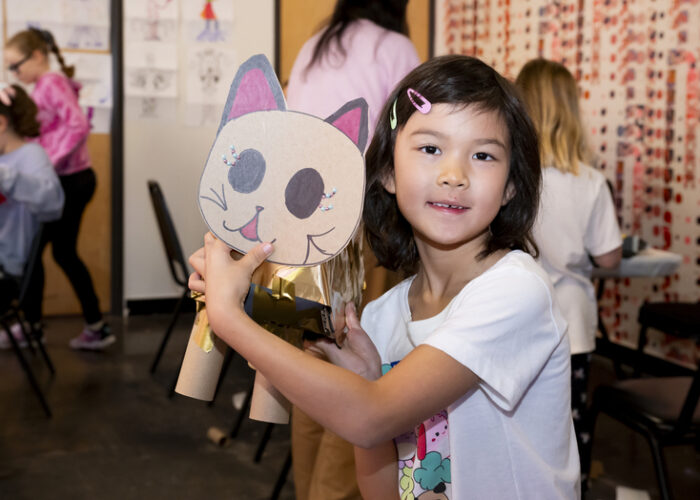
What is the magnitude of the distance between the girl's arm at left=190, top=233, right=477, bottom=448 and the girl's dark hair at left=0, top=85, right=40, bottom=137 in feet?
8.91

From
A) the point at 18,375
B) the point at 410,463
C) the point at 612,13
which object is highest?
the point at 612,13

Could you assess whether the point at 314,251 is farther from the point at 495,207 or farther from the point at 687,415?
the point at 687,415

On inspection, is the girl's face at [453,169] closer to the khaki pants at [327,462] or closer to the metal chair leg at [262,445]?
the khaki pants at [327,462]

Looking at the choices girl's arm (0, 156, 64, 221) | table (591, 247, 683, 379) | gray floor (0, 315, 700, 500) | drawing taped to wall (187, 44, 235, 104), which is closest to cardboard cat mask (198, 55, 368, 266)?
gray floor (0, 315, 700, 500)

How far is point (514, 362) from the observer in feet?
2.76

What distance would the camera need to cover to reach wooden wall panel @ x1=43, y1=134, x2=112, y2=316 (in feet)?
14.5

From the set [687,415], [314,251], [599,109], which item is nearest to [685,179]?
[599,109]

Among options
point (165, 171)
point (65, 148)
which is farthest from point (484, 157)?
point (165, 171)

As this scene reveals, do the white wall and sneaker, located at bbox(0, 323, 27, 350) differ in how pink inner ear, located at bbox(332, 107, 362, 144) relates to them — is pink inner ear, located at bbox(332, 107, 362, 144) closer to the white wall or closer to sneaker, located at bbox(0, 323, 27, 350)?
sneaker, located at bbox(0, 323, 27, 350)

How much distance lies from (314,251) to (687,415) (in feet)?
4.25

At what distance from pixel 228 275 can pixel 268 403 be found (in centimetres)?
18

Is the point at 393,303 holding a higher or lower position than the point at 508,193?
lower

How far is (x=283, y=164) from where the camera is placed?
77cm

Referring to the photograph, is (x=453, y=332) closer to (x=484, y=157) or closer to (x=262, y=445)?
(x=484, y=157)
